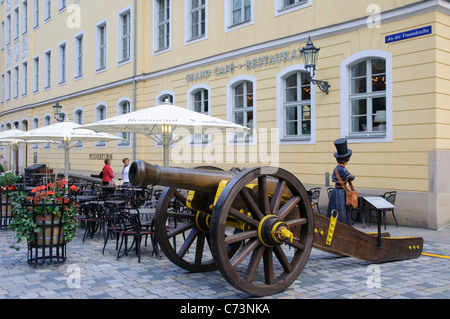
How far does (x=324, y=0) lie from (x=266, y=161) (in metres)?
4.46

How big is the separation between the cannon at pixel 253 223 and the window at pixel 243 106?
27.0 feet

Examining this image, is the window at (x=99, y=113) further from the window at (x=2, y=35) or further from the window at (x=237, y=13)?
the window at (x=2, y=35)

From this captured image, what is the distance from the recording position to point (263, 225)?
16.8ft

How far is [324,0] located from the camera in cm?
1217

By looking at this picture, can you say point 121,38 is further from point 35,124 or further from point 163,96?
point 35,124

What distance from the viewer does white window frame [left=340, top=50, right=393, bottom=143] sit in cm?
1072

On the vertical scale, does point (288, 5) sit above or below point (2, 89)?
below

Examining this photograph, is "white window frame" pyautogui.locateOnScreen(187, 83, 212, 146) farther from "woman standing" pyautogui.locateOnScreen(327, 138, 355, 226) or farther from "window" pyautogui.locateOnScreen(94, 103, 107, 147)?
"woman standing" pyautogui.locateOnScreen(327, 138, 355, 226)

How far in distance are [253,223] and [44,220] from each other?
10.2 feet

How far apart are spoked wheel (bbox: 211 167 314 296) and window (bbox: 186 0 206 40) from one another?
1177cm

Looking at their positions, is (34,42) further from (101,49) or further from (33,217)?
(33,217)

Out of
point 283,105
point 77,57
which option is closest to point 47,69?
point 77,57

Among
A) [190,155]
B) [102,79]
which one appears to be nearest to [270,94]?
[190,155]

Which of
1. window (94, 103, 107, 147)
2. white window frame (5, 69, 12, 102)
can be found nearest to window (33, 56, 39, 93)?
white window frame (5, 69, 12, 102)
